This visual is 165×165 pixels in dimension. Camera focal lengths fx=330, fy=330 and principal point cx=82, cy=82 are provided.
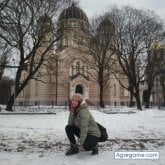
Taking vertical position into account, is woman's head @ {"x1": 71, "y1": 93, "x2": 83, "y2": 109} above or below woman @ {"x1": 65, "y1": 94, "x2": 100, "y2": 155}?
above

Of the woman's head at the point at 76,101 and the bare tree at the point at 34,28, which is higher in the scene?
the bare tree at the point at 34,28

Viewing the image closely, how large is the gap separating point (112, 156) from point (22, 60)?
24788 mm

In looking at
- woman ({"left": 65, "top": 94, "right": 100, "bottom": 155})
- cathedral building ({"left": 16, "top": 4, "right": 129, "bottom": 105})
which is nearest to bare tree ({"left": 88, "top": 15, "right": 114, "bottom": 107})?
cathedral building ({"left": 16, "top": 4, "right": 129, "bottom": 105})

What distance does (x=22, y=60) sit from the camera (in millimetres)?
31375

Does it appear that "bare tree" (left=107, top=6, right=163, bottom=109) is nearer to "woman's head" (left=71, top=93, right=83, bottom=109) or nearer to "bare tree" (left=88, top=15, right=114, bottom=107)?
"bare tree" (left=88, top=15, right=114, bottom=107)

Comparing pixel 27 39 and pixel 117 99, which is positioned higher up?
pixel 27 39

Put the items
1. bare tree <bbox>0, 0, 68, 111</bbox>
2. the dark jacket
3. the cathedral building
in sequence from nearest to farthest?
the dark jacket, bare tree <bbox>0, 0, 68, 111</bbox>, the cathedral building

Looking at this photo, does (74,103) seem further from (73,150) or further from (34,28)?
(34,28)

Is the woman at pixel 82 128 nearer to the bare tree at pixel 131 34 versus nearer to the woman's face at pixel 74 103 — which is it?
the woman's face at pixel 74 103

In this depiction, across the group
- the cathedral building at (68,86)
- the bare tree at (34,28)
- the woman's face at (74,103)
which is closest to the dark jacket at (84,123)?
the woman's face at (74,103)

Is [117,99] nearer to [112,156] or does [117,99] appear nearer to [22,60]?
[22,60]

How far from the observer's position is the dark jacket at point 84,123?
7.58 m

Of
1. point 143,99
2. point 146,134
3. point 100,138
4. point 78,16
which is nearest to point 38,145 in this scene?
point 100,138

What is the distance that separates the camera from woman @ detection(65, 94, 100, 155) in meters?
7.62
